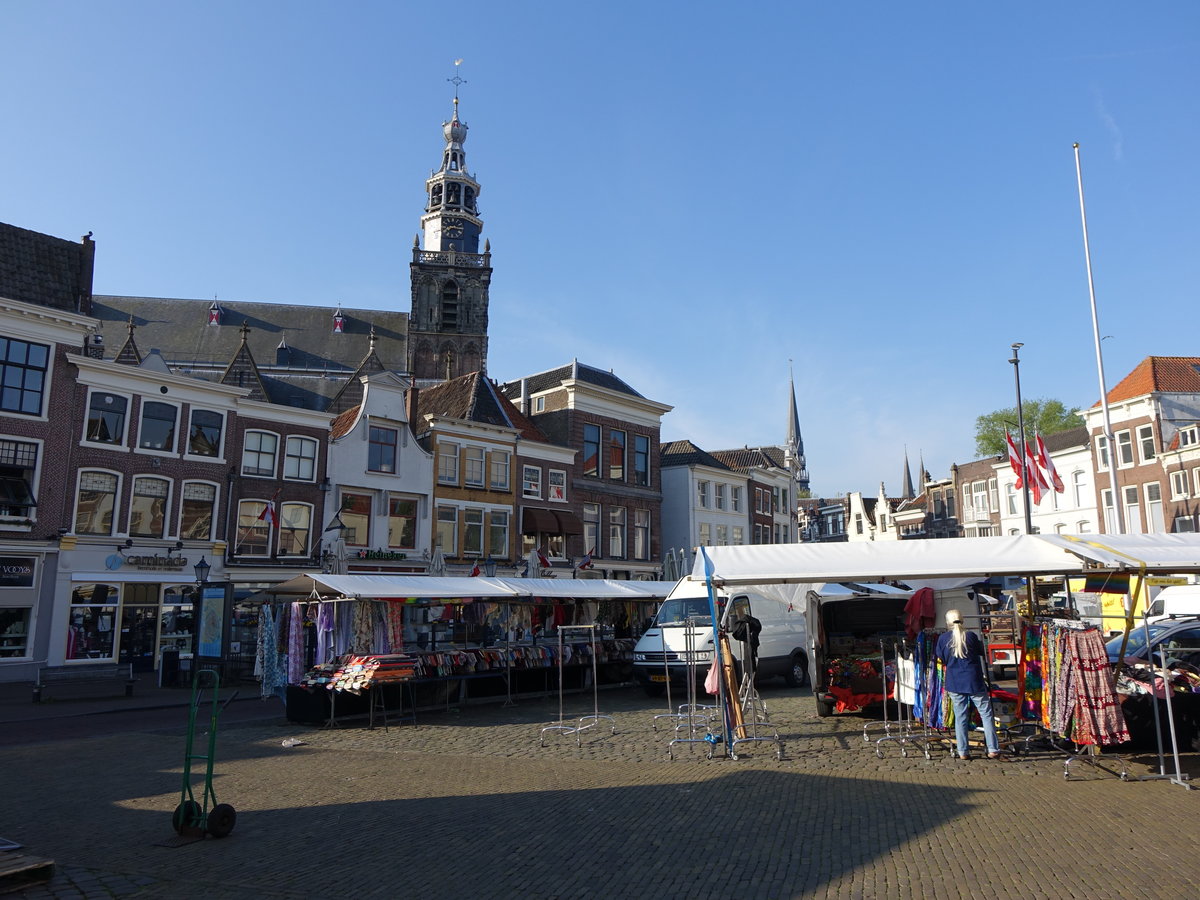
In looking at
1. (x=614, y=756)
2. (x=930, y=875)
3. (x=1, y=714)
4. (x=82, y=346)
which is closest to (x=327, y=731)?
(x=614, y=756)

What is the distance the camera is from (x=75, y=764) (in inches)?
479

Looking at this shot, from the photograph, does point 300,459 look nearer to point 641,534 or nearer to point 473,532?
point 473,532

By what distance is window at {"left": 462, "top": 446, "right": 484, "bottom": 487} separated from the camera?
37.1 meters

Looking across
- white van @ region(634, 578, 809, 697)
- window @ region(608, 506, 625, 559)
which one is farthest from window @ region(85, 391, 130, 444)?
window @ region(608, 506, 625, 559)

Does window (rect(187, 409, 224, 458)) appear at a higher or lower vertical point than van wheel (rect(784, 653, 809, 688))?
higher

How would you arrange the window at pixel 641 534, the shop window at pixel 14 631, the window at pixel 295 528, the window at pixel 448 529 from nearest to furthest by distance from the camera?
the shop window at pixel 14 631
the window at pixel 295 528
the window at pixel 448 529
the window at pixel 641 534

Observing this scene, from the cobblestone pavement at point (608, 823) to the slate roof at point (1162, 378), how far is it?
41.5m

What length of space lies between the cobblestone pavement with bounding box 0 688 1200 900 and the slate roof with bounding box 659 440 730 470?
117ft

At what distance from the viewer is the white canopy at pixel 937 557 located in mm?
10898

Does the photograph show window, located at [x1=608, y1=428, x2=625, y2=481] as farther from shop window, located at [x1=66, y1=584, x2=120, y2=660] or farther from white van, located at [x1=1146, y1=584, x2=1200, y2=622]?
white van, located at [x1=1146, y1=584, x2=1200, y2=622]

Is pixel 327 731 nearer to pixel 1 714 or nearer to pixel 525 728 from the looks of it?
pixel 525 728

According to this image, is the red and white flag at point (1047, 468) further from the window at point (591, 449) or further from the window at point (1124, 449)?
the window at point (1124, 449)

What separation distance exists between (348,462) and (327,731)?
19.8 m

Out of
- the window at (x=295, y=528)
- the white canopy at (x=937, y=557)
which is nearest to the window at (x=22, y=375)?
the window at (x=295, y=528)
